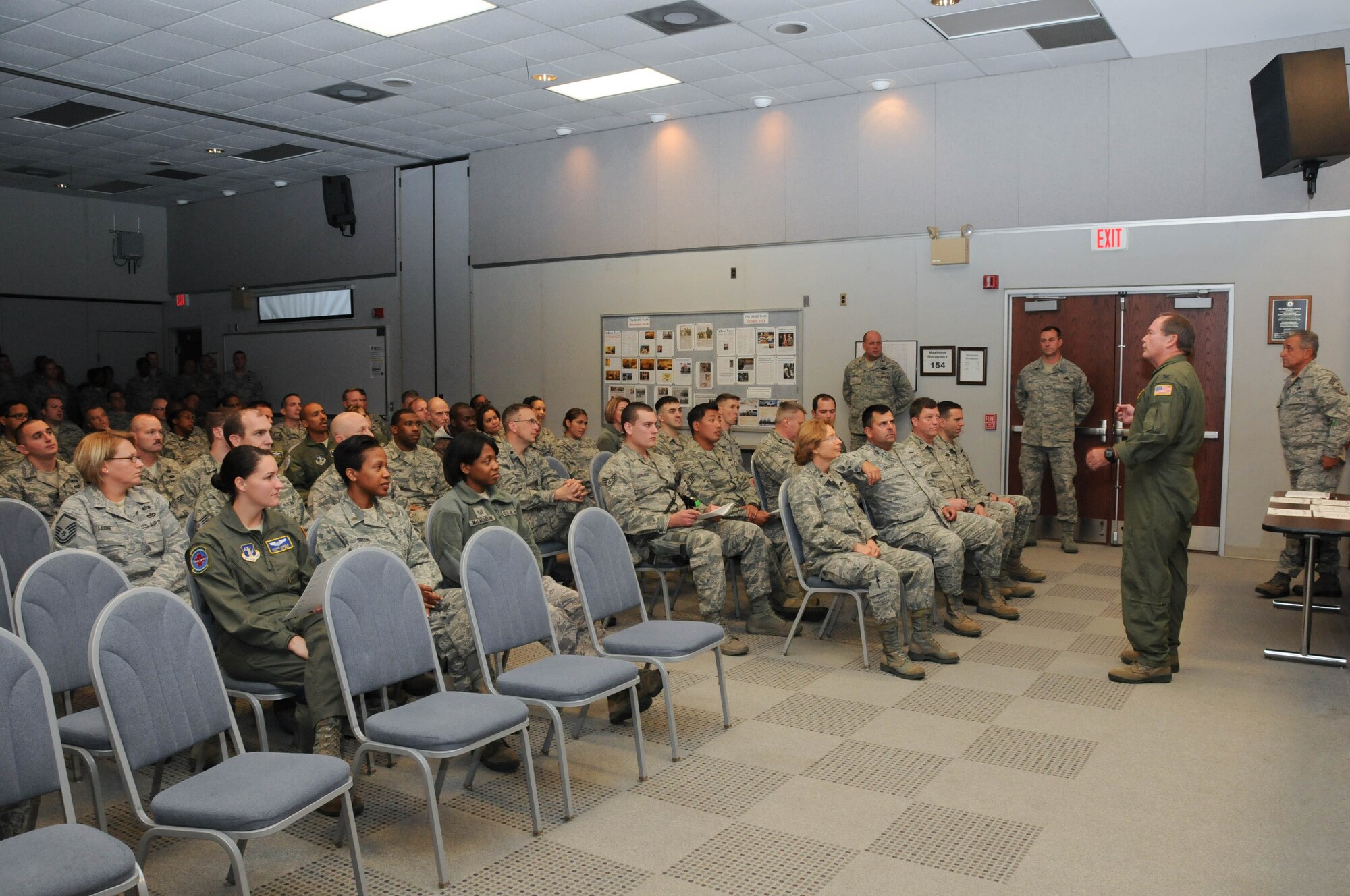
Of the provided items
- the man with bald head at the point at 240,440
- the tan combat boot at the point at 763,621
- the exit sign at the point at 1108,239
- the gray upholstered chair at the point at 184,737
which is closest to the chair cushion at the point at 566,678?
the gray upholstered chair at the point at 184,737

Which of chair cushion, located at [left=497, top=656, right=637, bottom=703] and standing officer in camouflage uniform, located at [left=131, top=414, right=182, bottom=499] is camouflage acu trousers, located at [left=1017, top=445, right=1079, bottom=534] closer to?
chair cushion, located at [left=497, top=656, right=637, bottom=703]

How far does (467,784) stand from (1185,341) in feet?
12.8

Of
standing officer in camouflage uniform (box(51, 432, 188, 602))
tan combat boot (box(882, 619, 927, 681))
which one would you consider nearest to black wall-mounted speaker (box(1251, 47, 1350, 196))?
tan combat boot (box(882, 619, 927, 681))

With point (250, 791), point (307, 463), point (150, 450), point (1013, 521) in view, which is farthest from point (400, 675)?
point (1013, 521)

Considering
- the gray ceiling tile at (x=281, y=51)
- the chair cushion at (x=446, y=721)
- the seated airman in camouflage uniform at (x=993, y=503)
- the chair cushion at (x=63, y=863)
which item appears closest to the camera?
the chair cushion at (x=63, y=863)

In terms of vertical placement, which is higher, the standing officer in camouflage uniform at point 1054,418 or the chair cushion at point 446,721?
the standing officer in camouflage uniform at point 1054,418

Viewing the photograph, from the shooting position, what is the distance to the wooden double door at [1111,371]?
305 inches

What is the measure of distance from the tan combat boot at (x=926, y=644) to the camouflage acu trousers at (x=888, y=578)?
6cm

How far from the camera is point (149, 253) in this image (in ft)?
48.7

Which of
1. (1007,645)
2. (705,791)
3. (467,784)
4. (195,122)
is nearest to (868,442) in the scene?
(1007,645)

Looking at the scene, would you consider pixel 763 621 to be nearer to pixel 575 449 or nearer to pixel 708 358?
pixel 575 449

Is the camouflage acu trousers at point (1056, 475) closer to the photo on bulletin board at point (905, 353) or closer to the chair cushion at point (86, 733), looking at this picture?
the photo on bulletin board at point (905, 353)

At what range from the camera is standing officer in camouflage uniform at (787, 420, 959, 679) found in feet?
16.2

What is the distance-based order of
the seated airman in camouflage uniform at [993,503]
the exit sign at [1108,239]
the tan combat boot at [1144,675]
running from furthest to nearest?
the exit sign at [1108,239] → the seated airman in camouflage uniform at [993,503] → the tan combat boot at [1144,675]
